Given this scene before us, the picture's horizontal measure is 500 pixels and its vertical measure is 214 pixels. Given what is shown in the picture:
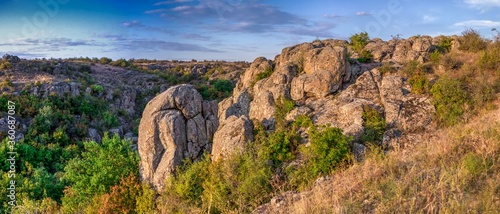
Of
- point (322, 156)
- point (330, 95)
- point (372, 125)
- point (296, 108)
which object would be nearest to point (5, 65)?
point (296, 108)

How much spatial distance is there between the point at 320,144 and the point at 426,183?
4.22 metres

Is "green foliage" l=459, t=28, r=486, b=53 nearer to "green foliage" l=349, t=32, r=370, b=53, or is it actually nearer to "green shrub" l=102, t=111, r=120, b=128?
"green foliage" l=349, t=32, r=370, b=53

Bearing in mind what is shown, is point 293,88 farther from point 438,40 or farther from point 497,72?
point 438,40

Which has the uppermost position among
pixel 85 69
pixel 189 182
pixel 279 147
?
pixel 85 69

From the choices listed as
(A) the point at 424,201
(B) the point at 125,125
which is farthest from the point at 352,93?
(B) the point at 125,125

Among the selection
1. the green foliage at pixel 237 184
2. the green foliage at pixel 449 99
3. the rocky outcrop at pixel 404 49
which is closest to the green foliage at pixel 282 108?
the green foliage at pixel 237 184

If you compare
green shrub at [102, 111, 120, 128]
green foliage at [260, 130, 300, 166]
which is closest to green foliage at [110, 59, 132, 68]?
green shrub at [102, 111, 120, 128]

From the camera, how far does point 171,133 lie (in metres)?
14.3

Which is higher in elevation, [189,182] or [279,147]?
[279,147]

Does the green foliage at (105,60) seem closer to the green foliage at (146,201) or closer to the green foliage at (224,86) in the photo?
the green foliage at (224,86)

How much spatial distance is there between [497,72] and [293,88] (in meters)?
8.41

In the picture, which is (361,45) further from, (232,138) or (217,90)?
(217,90)

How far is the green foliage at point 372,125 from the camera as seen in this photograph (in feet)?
41.9

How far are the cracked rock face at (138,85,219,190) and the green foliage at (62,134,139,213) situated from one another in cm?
132
